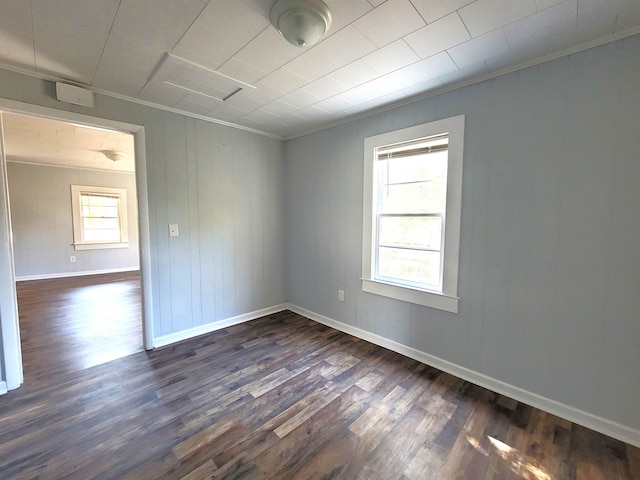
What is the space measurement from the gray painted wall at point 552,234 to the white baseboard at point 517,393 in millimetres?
44

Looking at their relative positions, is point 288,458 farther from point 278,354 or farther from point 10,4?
point 10,4

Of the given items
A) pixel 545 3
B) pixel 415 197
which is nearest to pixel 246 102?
pixel 415 197

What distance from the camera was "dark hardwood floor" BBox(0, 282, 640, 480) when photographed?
148cm

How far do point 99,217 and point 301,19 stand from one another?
741 cm

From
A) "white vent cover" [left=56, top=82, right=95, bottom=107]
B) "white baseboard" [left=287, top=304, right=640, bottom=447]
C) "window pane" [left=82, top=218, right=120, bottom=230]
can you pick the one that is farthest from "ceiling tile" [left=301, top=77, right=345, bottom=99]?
"window pane" [left=82, top=218, right=120, bottom=230]

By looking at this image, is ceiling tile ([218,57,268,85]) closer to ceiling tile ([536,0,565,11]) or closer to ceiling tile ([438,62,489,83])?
ceiling tile ([438,62,489,83])

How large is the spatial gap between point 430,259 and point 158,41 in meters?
2.65

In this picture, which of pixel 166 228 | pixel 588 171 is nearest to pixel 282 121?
pixel 166 228

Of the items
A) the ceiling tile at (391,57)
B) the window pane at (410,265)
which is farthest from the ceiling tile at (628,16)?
the window pane at (410,265)

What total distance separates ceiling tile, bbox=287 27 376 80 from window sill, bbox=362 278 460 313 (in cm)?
198

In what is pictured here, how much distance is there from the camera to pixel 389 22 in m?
1.54

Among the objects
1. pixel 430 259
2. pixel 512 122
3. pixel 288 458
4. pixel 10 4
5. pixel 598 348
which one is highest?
pixel 10 4

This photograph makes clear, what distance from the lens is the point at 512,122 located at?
6.61 ft

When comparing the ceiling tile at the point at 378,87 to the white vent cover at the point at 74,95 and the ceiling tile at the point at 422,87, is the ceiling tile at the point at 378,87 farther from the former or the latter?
the white vent cover at the point at 74,95
